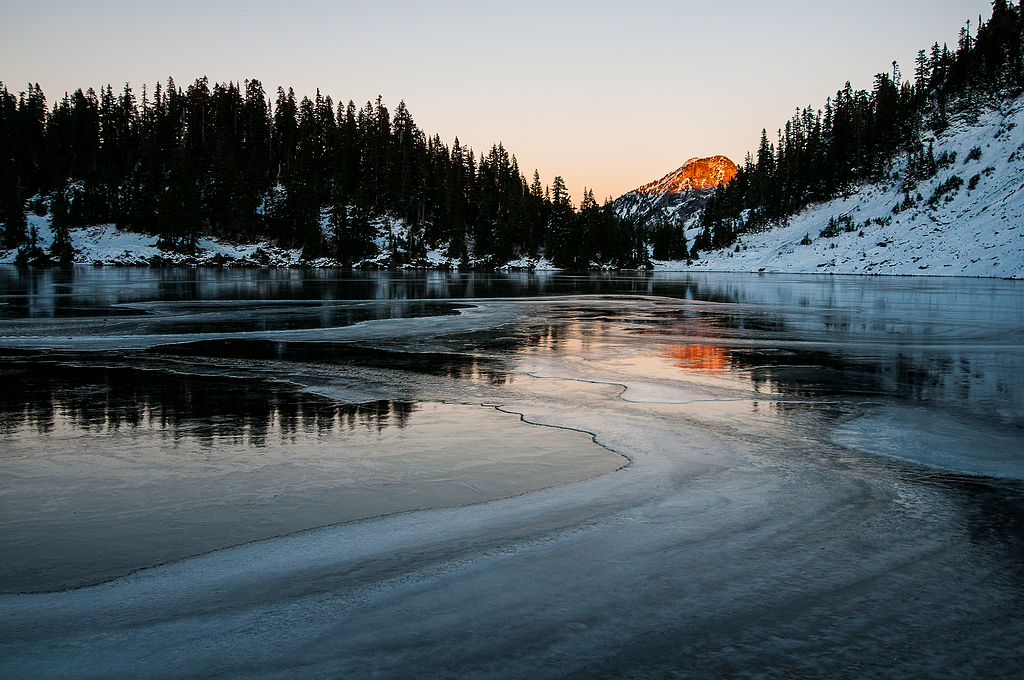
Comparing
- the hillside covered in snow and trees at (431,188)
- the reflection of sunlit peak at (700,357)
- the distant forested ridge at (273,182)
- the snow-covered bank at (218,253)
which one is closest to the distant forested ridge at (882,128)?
the hillside covered in snow and trees at (431,188)

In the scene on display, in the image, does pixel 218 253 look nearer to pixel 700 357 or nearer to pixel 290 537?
pixel 700 357

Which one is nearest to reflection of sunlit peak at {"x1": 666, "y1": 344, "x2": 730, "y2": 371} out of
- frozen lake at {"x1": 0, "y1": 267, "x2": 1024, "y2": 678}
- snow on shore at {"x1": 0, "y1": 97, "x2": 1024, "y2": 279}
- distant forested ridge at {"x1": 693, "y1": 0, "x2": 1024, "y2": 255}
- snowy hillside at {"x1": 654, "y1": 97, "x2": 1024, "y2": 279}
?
frozen lake at {"x1": 0, "y1": 267, "x2": 1024, "y2": 678}

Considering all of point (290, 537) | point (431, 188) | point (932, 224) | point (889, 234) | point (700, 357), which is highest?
point (431, 188)

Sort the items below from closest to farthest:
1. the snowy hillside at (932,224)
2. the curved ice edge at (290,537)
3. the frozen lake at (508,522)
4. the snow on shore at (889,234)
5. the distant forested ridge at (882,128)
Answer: the frozen lake at (508,522) → the curved ice edge at (290,537) → the snowy hillside at (932,224) → the snow on shore at (889,234) → the distant forested ridge at (882,128)

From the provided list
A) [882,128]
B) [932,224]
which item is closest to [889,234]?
[932,224]

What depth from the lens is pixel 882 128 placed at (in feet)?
401

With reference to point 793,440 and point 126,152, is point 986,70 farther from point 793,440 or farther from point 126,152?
point 126,152

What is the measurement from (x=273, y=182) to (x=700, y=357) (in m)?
A: 125

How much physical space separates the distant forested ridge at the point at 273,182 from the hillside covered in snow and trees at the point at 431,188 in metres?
0.39

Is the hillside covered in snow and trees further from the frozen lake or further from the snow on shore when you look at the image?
the frozen lake

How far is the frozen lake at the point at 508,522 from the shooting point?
347 centimetres

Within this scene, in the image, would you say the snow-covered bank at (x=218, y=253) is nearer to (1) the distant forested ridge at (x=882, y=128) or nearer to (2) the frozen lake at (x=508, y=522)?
(1) the distant forested ridge at (x=882, y=128)

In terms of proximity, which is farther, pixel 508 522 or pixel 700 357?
pixel 700 357

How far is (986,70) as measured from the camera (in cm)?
11806
